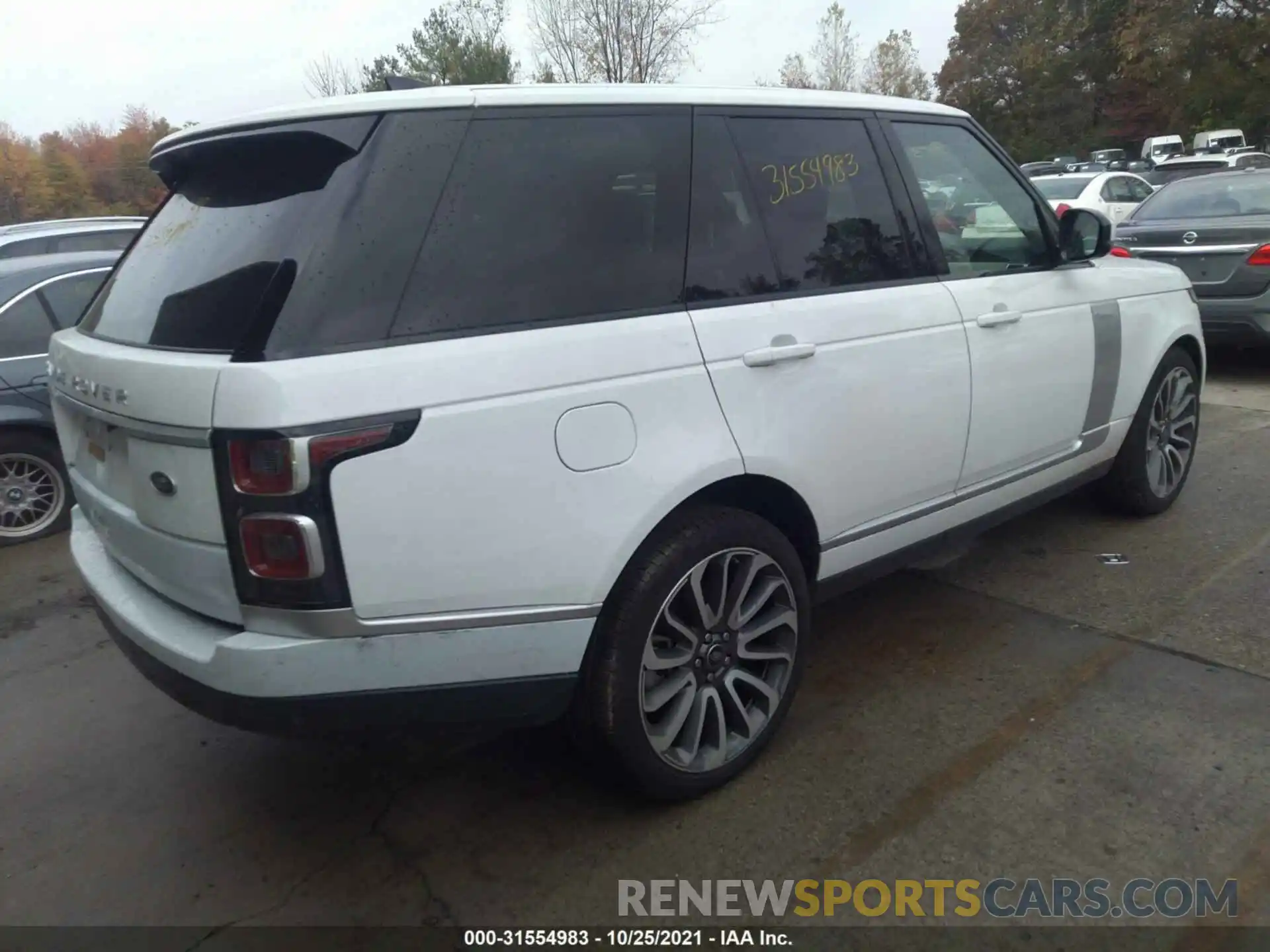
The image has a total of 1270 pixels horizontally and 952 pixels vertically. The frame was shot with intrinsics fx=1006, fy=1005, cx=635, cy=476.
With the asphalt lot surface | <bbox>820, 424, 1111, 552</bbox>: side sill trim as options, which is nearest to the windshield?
<bbox>820, 424, 1111, 552</bbox>: side sill trim

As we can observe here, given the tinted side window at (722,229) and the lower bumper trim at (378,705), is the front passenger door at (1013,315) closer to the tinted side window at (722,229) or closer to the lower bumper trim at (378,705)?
the tinted side window at (722,229)

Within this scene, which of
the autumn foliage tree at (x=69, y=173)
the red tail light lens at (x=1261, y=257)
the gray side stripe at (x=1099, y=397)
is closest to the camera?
the gray side stripe at (x=1099, y=397)

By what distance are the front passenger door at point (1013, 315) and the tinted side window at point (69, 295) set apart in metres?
4.71

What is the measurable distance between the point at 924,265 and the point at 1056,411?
96cm

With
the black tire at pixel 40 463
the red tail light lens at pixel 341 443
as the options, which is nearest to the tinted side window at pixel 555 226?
the red tail light lens at pixel 341 443

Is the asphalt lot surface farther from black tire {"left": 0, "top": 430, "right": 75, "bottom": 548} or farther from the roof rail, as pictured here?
the roof rail

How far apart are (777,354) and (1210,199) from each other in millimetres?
7616

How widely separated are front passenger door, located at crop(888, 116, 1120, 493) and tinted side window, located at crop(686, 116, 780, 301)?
85cm

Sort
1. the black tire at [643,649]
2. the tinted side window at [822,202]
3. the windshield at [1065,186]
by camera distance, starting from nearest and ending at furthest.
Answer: the black tire at [643,649], the tinted side window at [822,202], the windshield at [1065,186]

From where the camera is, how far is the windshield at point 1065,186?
14953 millimetres

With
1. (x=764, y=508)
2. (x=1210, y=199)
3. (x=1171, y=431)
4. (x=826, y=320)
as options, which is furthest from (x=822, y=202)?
(x=1210, y=199)

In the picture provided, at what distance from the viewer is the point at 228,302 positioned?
2266mm

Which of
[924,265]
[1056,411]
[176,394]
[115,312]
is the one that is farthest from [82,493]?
[1056,411]

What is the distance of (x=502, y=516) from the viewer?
225 centimetres
